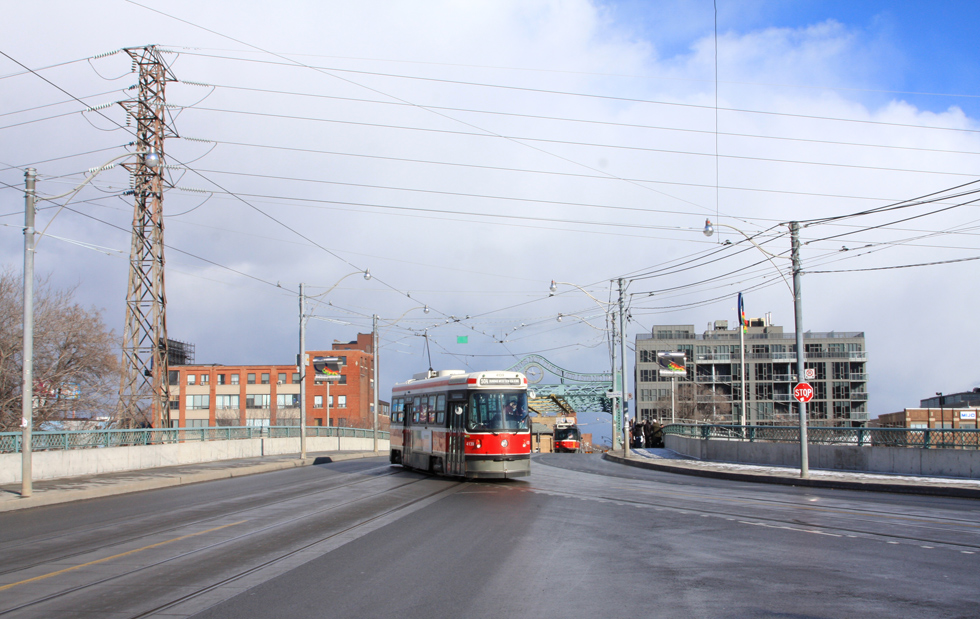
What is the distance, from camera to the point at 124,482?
22.0 metres

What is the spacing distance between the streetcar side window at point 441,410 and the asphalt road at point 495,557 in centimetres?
562

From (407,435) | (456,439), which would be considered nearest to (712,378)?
(407,435)

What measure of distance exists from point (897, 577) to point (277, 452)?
37.1 meters

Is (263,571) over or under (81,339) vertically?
under

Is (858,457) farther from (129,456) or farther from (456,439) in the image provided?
(129,456)

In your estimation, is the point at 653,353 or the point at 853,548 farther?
the point at 653,353

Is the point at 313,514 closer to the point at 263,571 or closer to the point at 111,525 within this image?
the point at 111,525

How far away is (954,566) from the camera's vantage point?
363 inches

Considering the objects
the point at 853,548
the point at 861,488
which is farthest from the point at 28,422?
the point at 861,488

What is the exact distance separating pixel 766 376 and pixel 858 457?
86.5 meters

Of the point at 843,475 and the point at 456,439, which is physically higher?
the point at 456,439

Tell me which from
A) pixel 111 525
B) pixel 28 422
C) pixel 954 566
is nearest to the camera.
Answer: pixel 954 566

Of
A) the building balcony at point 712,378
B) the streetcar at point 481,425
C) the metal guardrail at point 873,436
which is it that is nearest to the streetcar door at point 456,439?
the streetcar at point 481,425

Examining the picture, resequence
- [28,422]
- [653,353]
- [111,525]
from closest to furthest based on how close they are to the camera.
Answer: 1. [111,525]
2. [28,422]
3. [653,353]
